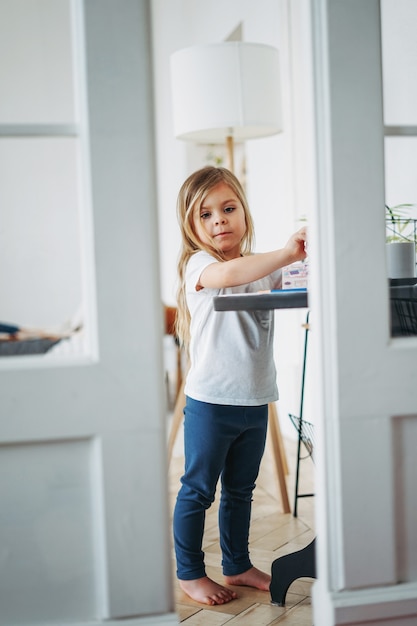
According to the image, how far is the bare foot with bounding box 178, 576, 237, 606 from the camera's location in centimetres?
162

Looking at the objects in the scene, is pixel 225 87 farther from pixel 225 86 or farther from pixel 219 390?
pixel 219 390

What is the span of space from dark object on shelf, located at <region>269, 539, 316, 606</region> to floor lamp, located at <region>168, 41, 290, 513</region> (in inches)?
33.5

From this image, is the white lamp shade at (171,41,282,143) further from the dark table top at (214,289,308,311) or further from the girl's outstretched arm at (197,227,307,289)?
the dark table top at (214,289,308,311)

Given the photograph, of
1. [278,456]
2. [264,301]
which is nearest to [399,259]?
[264,301]

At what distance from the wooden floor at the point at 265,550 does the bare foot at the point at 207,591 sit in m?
0.01

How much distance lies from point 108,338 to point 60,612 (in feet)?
1.48

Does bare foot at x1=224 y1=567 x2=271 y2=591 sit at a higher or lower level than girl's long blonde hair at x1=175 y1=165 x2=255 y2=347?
lower

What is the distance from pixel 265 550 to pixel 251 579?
23 centimetres

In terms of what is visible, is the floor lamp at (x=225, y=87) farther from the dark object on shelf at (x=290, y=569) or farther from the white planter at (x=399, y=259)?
the dark object on shelf at (x=290, y=569)

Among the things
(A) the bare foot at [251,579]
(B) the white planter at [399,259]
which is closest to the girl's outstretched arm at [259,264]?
(B) the white planter at [399,259]

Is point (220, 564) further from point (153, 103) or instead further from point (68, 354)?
point (153, 103)

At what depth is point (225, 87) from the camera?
247cm

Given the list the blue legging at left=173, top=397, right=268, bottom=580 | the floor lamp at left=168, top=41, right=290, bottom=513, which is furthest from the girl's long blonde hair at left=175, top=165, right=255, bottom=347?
the floor lamp at left=168, top=41, right=290, bottom=513

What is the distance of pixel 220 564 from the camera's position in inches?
73.1
